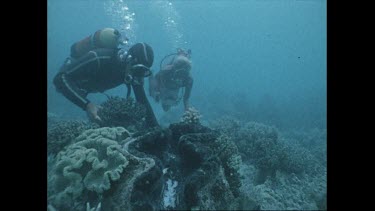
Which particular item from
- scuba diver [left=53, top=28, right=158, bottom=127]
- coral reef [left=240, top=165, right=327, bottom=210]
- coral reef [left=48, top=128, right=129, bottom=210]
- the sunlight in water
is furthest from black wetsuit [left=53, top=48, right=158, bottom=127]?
coral reef [left=240, top=165, right=327, bottom=210]

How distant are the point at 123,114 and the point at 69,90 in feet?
4.25

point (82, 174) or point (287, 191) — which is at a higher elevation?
point (82, 174)

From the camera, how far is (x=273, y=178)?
19.3 feet

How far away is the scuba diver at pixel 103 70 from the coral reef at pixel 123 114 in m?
0.17

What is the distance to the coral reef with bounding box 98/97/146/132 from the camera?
6.21 metres

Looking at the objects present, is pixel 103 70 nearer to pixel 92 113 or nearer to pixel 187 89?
pixel 92 113

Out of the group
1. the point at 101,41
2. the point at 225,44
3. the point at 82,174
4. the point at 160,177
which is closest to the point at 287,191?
the point at 160,177

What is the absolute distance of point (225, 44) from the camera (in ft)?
449

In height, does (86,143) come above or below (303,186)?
above

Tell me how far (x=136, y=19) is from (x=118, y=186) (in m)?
79.1

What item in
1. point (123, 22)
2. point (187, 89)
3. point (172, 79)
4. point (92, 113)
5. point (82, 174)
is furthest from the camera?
point (123, 22)

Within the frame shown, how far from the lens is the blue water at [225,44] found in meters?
22.0
